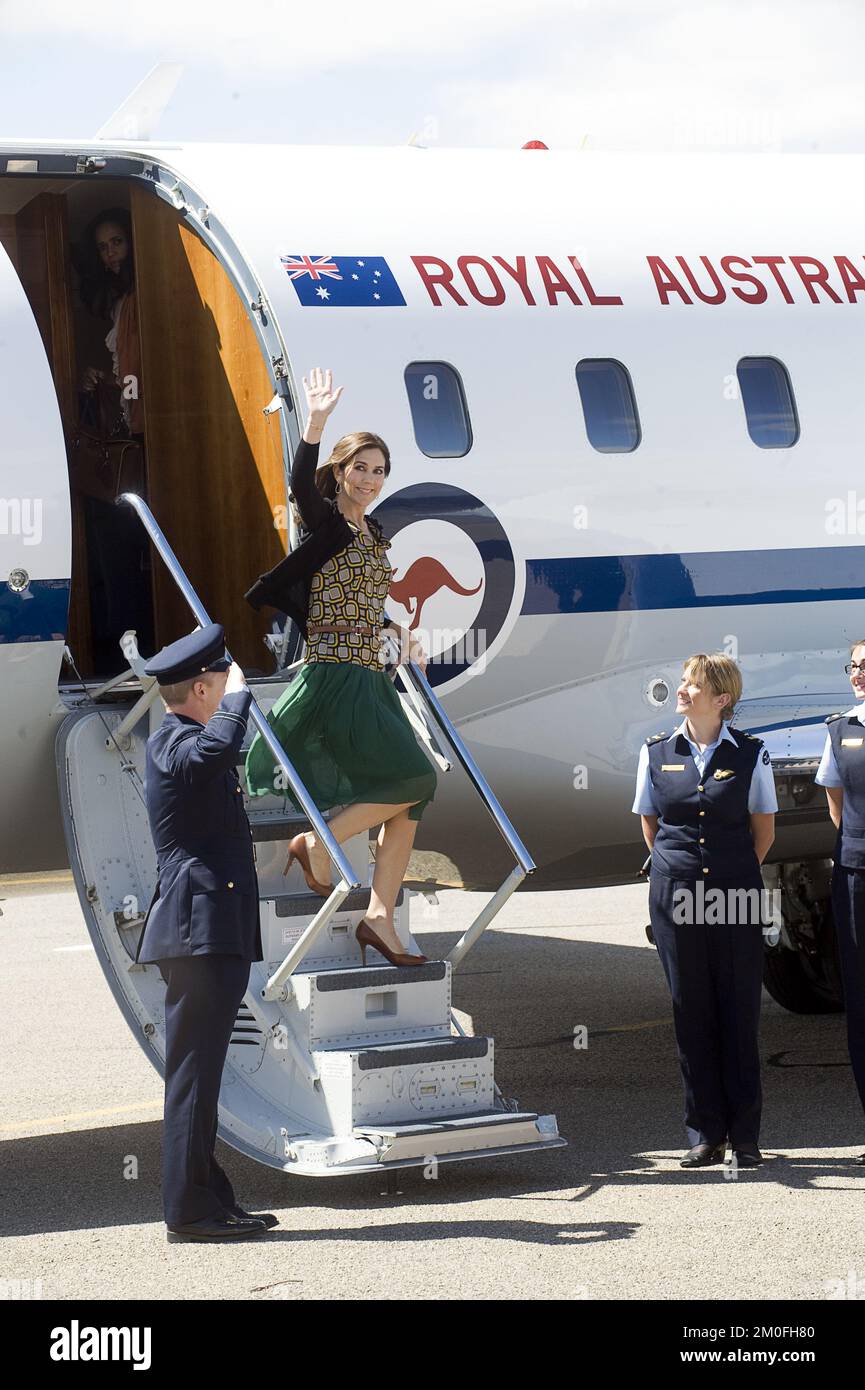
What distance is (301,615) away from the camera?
25.5 ft

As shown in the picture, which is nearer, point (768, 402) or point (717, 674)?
point (717, 674)

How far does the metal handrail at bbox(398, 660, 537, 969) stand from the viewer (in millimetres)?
7609

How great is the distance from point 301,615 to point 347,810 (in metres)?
0.83

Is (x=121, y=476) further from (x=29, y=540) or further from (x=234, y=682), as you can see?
(x=234, y=682)

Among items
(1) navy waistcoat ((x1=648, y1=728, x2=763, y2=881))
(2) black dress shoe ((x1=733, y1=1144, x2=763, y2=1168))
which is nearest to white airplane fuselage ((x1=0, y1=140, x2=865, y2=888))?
(1) navy waistcoat ((x1=648, y1=728, x2=763, y2=881))

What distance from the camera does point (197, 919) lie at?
666cm

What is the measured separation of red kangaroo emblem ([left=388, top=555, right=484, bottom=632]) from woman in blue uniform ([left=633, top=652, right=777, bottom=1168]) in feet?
4.40

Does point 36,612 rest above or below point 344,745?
above

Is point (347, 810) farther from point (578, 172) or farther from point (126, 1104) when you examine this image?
point (578, 172)

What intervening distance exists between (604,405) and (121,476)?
91.2 inches

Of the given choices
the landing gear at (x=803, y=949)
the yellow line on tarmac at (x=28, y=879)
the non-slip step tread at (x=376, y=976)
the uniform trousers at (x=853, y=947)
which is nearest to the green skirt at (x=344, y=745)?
the non-slip step tread at (x=376, y=976)

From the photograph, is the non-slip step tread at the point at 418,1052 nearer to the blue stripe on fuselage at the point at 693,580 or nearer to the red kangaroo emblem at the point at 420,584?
the red kangaroo emblem at the point at 420,584

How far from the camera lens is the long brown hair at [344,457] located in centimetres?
767

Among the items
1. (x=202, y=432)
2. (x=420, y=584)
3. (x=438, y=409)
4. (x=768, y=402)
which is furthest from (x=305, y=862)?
(x=768, y=402)
